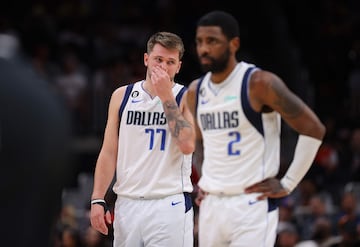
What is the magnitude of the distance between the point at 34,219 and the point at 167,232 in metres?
3.63

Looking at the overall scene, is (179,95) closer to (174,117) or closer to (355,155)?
(174,117)

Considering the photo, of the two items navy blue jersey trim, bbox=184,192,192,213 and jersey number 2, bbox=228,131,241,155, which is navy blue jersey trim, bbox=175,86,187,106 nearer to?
jersey number 2, bbox=228,131,241,155

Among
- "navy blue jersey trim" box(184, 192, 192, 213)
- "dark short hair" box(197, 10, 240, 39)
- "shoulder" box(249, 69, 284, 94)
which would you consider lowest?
"navy blue jersey trim" box(184, 192, 192, 213)

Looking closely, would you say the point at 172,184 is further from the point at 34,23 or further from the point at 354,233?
the point at 34,23

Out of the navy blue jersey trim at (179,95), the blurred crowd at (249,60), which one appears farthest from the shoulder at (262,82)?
the blurred crowd at (249,60)

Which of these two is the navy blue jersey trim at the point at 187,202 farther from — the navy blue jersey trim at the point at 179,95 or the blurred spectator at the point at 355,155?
the blurred spectator at the point at 355,155

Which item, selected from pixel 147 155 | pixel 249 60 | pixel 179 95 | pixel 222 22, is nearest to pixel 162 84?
pixel 179 95

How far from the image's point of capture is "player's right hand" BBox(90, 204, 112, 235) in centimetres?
684

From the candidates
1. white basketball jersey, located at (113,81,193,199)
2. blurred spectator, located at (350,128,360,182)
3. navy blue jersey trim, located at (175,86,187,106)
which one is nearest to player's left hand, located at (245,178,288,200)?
white basketball jersey, located at (113,81,193,199)

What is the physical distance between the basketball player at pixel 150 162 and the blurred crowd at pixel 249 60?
4819mm

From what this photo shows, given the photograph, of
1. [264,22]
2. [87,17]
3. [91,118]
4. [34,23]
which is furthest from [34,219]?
[264,22]

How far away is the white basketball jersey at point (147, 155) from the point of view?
6.92 meters

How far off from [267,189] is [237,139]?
17.6 inches

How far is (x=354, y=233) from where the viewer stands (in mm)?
11422
